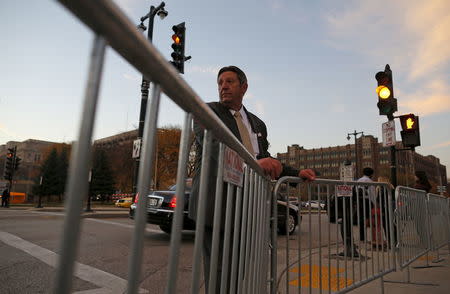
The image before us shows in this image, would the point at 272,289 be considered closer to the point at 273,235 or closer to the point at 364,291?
the point at 273,235

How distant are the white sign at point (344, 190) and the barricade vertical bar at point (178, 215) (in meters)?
→ 2.66

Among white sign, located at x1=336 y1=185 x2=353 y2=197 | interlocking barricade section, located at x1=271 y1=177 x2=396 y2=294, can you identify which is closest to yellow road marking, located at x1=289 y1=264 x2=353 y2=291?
interlocking barricade section, located at x1=271 y1=177 x2=396 y2=294

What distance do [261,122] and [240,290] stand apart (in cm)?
145

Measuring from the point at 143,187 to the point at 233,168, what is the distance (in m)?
0.82

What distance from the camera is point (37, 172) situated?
182 feet

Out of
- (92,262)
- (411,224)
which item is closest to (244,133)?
(92,262)

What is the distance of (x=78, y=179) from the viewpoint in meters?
0.55

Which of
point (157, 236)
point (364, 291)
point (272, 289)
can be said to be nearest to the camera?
point (272, 289)

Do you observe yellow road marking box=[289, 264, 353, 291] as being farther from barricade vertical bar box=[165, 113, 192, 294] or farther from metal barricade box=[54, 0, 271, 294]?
barricade vertical bar box=[165, 113, 192, 294]

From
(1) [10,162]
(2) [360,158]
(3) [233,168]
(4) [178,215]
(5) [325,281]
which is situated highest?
(2) [360,158]

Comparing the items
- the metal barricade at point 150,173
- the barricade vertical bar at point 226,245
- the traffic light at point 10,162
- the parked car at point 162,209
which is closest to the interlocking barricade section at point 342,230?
the metal barricade at point 150,173

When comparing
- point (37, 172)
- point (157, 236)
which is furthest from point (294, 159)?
point (157, 236)

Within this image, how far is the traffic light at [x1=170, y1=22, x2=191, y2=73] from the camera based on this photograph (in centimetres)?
834

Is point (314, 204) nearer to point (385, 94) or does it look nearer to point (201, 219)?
point (201, 219)
